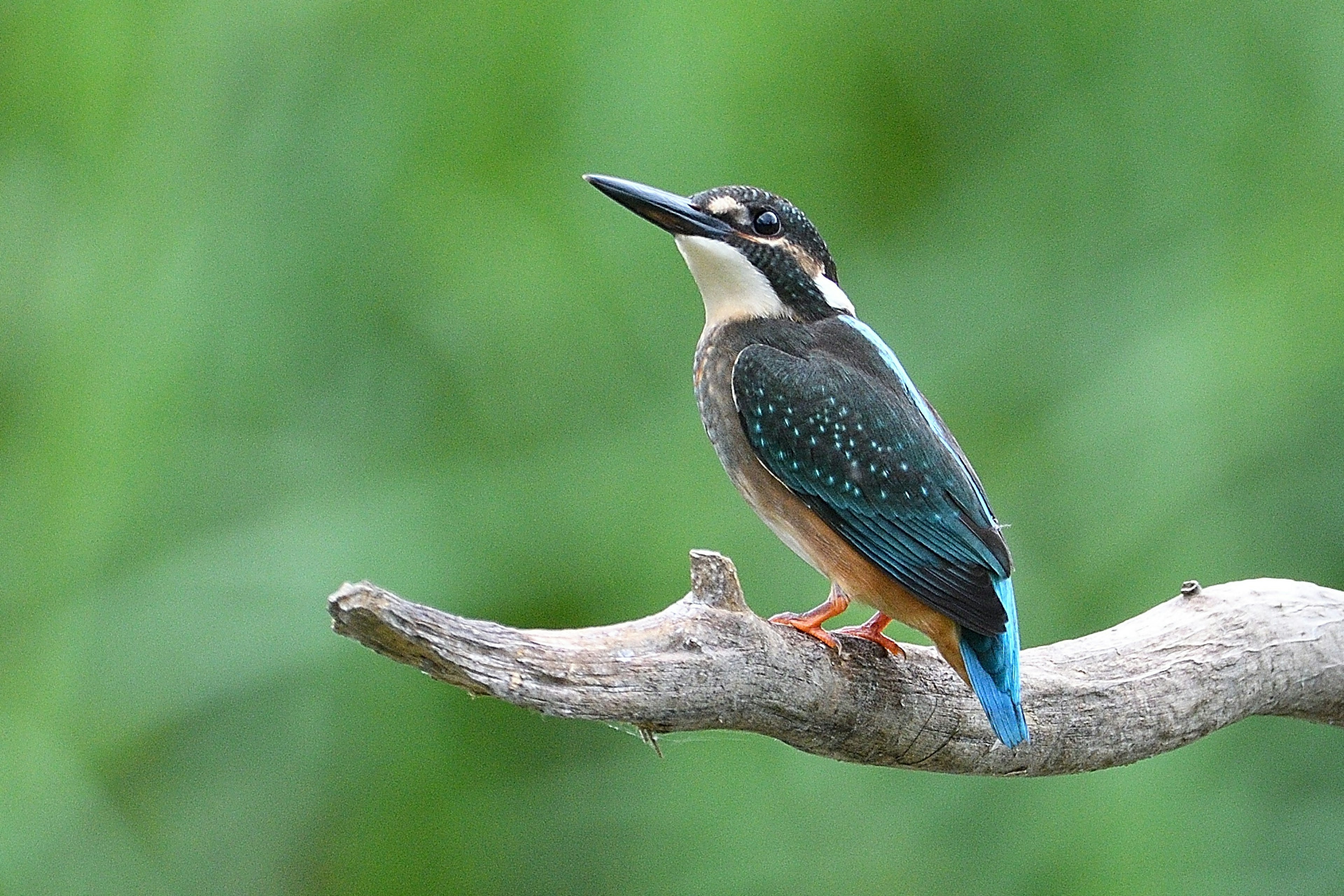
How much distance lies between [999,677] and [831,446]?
0.39m

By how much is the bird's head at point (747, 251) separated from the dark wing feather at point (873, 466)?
0.13 meters

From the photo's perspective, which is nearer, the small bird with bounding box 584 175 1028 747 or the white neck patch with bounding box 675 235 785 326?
the small bird with bounding box 584 175 1028 747

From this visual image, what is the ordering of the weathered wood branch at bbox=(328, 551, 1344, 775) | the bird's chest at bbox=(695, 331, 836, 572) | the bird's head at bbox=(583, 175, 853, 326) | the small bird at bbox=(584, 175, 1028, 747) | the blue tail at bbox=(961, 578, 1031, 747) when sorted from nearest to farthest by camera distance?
the weathered wood branch at bbox=(328, 551, 1344, 775) < the blue tail at bbox=(961, 578, 1031, 747) < the small bird at bbox=(584, 175, 1028, 747) < the bird's chest at bbox=(695, 331, 836, 572) < the bird's head at bbox=(583, 175, 853, 326)

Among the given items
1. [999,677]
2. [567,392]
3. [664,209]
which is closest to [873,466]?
[999,677]

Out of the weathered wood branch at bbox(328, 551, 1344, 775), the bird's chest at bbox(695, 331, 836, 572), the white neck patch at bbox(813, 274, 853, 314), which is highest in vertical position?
the white neck patch at bbox(813, 274, 853, 314)

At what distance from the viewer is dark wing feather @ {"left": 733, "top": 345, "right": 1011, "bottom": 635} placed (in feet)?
6.43

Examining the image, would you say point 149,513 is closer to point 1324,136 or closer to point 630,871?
point 630,871

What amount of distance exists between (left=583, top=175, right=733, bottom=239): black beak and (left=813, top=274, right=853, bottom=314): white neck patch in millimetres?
174

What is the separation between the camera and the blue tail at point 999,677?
178 cm

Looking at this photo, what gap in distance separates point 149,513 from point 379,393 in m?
0.58

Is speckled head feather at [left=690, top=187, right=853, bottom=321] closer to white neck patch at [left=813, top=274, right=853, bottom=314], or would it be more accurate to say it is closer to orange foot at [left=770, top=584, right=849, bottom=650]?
white neck patch at [left=813, top=274, right=853, bottom=314]

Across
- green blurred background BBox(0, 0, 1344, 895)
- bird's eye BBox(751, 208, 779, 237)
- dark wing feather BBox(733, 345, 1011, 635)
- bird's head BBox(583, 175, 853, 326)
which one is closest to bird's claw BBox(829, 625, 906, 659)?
dark wing feather BBox(733, 345, 1011, 635)

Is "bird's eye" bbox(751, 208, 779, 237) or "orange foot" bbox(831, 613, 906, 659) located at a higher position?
"bird's eye" bbox(751, 208, 779, 237)

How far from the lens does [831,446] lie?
2023 millimetres
